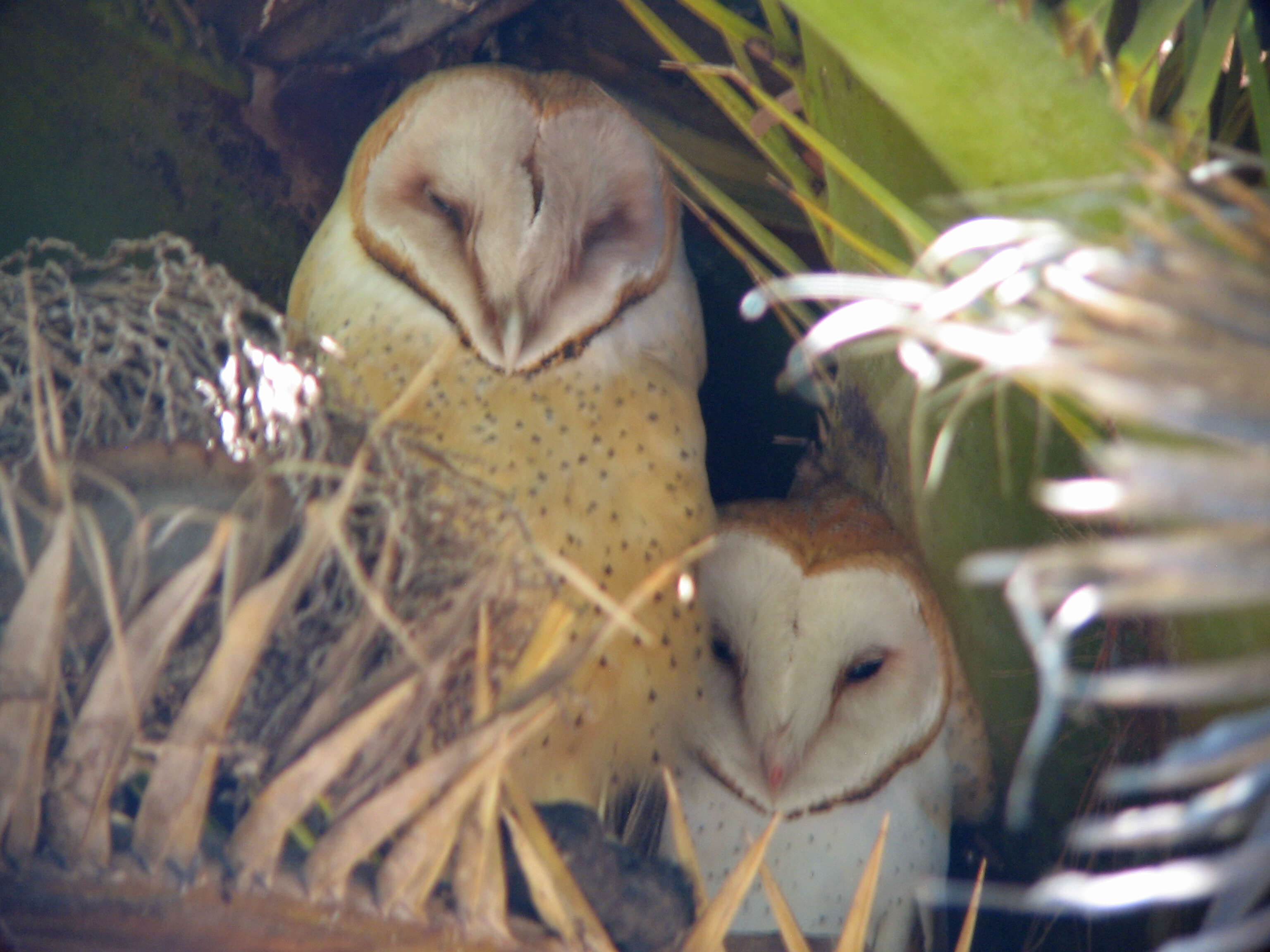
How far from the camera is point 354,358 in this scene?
998 mm

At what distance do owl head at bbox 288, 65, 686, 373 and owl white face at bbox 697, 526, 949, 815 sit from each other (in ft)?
0.87

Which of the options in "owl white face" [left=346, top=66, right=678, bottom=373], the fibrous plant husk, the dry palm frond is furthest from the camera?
"owl white face" [left=346, top=66, right=678, bottom=373]

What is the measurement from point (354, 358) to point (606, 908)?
1.74ft

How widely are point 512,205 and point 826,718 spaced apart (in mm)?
534

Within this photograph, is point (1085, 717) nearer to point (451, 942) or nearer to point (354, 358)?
point (451, 942)

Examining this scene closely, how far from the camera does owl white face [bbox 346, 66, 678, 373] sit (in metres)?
0.93

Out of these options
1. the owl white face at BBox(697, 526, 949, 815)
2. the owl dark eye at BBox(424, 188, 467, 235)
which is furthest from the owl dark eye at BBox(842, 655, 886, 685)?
the owl dark eye at BBox(424, 188, 467, 235)

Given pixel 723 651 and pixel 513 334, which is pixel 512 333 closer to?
pixel 513 334

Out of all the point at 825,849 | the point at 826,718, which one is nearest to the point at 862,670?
the point at 826,718

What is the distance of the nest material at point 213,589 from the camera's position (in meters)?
0.62

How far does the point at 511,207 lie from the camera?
0.92 m

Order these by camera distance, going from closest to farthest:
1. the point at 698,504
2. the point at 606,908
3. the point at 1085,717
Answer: the point at 606,908 < the point at 1085,717 < the point at 698,504

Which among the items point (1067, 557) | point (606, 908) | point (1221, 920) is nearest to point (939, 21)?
point (1067, 557)

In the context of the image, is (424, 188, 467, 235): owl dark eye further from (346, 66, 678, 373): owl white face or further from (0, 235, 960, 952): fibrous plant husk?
(0, 235, 960, 952): fibrous plant husk
